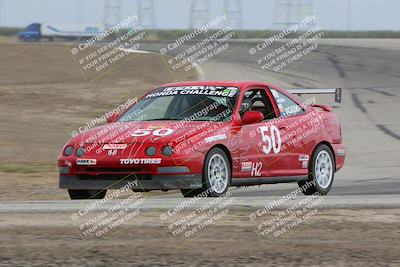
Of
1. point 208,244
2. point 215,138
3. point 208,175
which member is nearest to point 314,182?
point 215,138

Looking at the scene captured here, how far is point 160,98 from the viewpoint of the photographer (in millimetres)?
12469

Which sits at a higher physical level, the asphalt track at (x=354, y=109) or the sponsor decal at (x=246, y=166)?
the sponsor decal at (x=246, y=166)

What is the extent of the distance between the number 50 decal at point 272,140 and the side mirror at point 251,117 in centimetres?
25

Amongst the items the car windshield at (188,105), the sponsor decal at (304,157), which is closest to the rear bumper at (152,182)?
the car windshield at (188,105)

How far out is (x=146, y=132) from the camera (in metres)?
11.4

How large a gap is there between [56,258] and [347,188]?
7.11 meters

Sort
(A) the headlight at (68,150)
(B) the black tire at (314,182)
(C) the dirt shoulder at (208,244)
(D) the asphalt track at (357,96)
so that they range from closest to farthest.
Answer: (C) the dirt shoulder at (208,244)
(A) the headlight at (68,150)
(B) the black tire at (314,182)
(D) the asphalt track at (357,96)

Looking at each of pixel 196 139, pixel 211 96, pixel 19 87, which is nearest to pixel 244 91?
pixel 211 96

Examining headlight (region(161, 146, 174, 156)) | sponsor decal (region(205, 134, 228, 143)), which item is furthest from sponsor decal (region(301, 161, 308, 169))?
headlight (region(161, 146, 174, 156))

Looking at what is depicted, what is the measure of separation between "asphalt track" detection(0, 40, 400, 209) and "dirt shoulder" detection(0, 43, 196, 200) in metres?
2.22

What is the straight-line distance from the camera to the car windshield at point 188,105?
1189cm

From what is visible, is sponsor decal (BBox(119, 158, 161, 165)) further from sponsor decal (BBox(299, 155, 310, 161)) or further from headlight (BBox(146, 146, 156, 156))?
sponsor decal (BBox(299, 155, 310, 161))

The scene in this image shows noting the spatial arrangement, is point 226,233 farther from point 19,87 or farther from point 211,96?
point 19,87

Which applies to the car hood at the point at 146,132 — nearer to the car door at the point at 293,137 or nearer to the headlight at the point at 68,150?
the headlight at the point at 68,150
